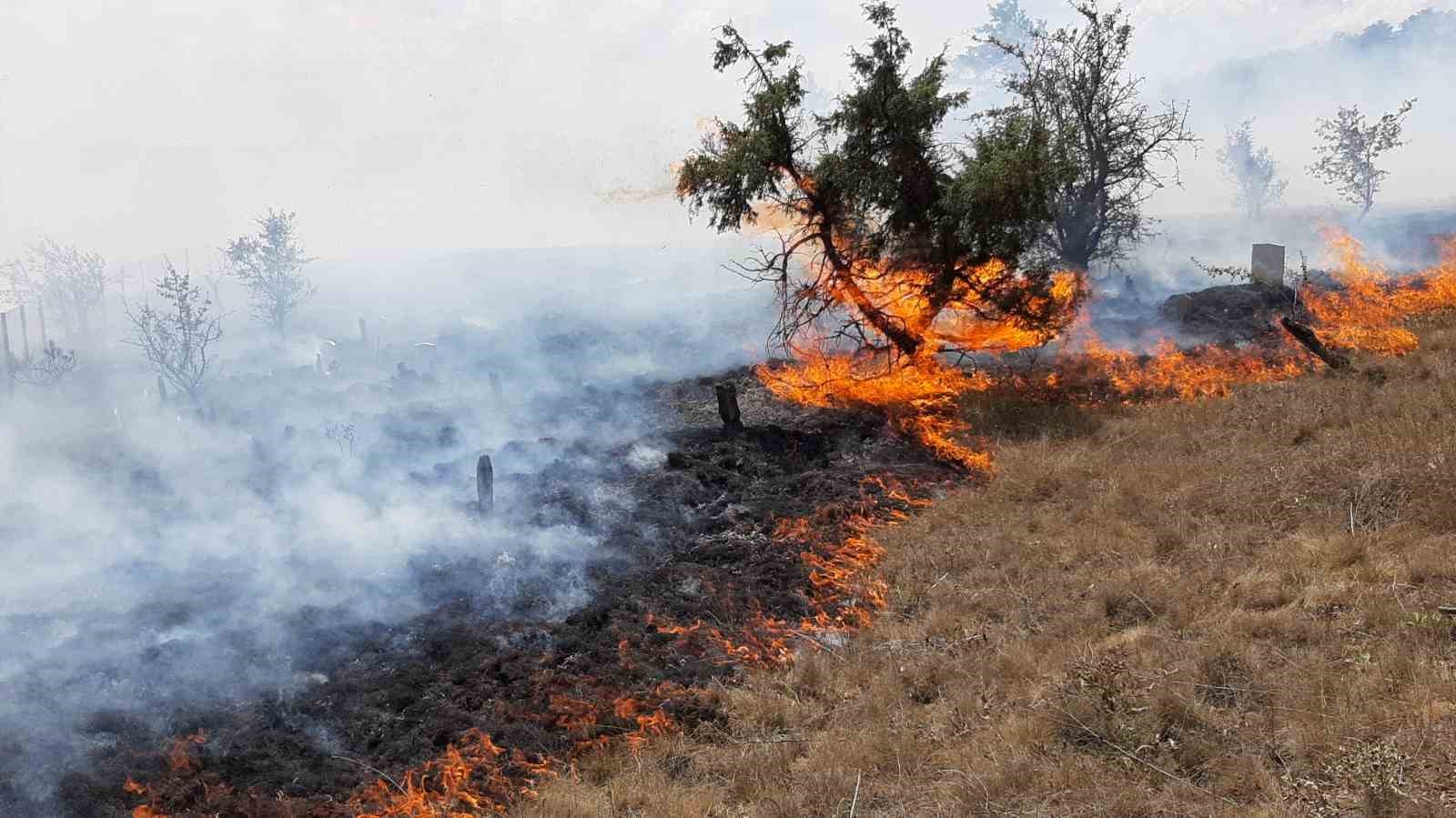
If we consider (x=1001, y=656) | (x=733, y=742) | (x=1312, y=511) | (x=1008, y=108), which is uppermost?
(x=1008, y=108)

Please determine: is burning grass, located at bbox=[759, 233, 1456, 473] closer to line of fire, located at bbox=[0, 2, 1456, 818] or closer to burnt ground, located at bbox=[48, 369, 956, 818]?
line of fire, located at bbox=[0, 2, 1456, 818]

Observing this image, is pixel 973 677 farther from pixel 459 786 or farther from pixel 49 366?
pixel 49 366

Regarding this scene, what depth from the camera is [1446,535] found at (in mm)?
7938

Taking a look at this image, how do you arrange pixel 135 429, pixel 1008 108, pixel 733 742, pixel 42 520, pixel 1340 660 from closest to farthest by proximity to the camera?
pixel 1340 660 < pixel 733 742 < pixel 42 520 < pixel 1008 108 < pixel 135 429

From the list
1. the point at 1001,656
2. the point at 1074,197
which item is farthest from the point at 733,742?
the point at 1074,197

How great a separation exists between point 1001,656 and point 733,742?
2369mm

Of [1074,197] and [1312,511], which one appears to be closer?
[1312,511]

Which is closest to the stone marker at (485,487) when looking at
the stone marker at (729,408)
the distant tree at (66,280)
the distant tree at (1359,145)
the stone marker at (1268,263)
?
the stone marker at (729,408)

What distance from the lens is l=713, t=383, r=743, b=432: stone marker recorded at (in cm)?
1639

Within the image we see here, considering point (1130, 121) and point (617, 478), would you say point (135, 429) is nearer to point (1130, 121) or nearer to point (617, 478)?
point (617, 478)

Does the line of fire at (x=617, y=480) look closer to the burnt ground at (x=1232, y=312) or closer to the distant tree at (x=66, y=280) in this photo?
the burnt ground at (x=1232, y=312)

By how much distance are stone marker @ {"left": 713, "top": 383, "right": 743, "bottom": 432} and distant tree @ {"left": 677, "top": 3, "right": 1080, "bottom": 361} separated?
97.8 inches

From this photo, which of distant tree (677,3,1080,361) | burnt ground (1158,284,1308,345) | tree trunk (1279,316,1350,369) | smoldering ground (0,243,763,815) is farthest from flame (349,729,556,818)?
burnt ground (1158,284,1308,345)

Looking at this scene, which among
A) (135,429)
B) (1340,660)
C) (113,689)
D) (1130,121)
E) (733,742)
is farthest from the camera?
(135,429)
